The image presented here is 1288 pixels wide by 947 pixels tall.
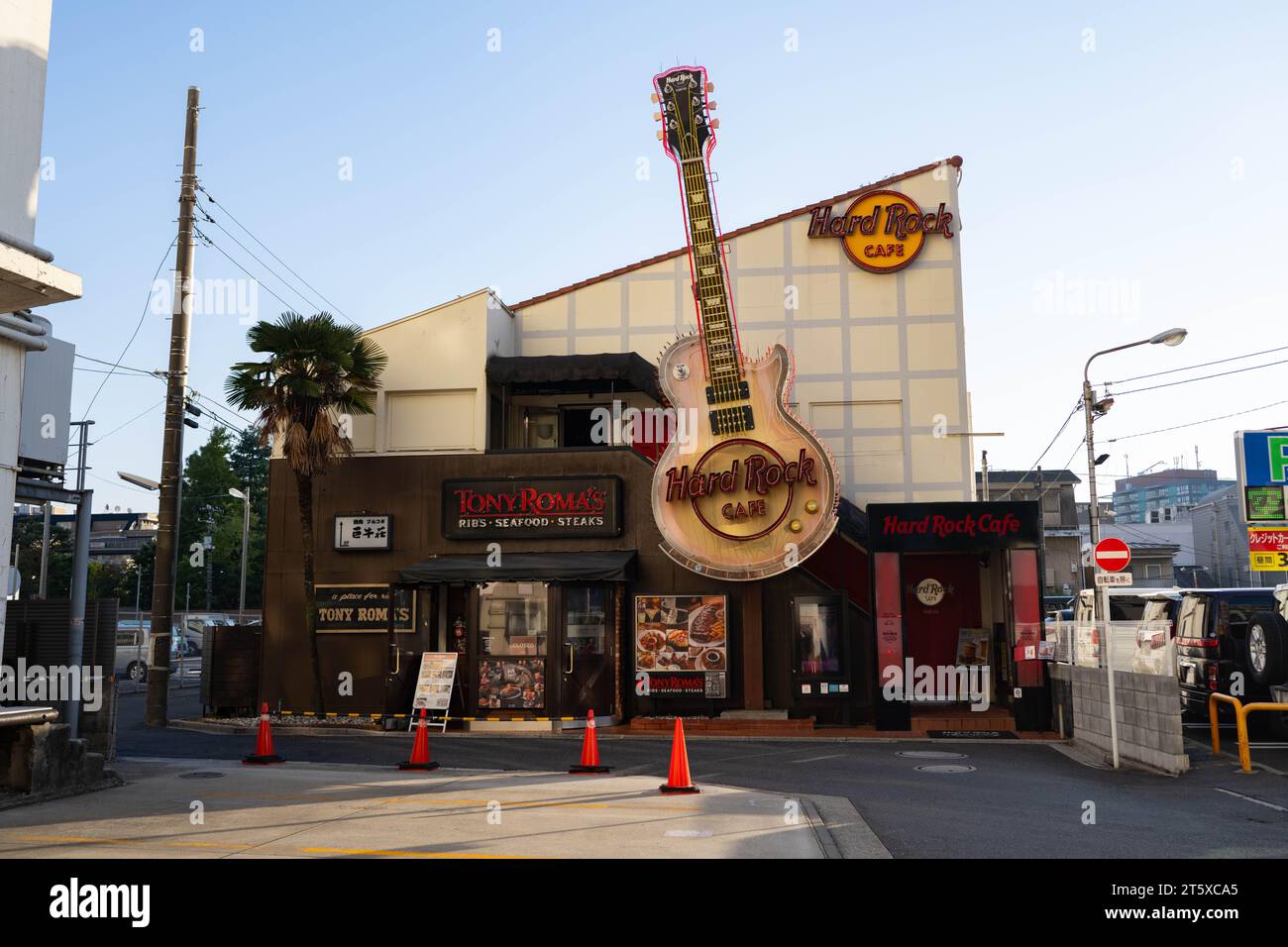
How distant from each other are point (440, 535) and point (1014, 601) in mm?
11774

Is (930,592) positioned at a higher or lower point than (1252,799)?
higher

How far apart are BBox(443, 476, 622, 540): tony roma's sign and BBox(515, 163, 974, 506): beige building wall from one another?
464 cm

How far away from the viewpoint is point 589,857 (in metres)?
8.10

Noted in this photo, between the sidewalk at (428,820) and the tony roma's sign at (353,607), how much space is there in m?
9.37

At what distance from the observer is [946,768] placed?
47.8 feet

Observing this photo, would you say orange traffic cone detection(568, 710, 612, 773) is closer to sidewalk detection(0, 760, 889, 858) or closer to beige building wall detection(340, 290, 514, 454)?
sidewalk detection(0, 760, 889, 858)

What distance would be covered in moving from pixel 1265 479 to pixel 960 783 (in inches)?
359

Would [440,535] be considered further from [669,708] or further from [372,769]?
[372,769]

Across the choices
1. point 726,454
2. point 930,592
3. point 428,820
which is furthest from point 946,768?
point 930,592

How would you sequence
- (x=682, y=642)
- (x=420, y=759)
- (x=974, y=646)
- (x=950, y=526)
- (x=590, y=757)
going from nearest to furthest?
(x=590, y=757) → (x=420, y=759) → (x=950, y=526) → (x=682, y=642) → (x=974, y=646)

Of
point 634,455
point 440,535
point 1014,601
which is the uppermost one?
point 634,455

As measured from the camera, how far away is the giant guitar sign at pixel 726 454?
21125mm

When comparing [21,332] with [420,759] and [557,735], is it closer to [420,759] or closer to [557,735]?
[420,759]

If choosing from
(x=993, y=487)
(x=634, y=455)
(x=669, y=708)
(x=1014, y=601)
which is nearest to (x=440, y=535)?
(x=634, y=455)
